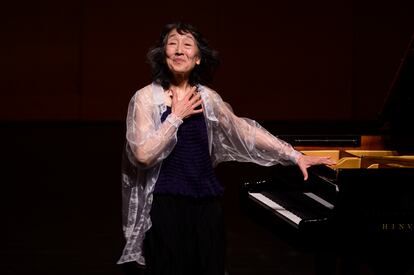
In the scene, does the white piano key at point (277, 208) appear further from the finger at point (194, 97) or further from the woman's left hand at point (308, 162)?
the finger at point (194, 97)

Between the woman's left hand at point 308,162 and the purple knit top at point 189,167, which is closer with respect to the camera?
the purple knit top at point 189,167

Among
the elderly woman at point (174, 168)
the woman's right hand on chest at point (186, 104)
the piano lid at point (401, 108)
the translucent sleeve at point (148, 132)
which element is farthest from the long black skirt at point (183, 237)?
the piano lid at point (401, 108)

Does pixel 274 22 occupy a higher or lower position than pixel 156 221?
higher

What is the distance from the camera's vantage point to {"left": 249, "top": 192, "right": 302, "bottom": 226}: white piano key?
9.39 feet

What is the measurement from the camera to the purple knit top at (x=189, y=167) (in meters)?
2.56

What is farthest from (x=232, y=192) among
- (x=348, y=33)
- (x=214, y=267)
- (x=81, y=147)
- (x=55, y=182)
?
(x=214, y=267)

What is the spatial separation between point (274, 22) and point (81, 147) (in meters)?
2.20

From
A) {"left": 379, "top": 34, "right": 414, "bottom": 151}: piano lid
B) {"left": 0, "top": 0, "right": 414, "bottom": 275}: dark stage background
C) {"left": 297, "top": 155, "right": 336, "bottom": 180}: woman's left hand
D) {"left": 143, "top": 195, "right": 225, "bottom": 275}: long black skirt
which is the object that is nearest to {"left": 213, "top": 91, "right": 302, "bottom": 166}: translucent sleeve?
{"left": 297, "top": 155, "right": 336, "bottom": 180}: woman's left hand

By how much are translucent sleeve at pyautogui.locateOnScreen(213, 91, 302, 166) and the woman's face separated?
15cm

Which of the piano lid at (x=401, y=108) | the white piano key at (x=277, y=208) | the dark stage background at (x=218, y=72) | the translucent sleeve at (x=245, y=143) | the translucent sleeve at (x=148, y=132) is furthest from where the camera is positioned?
the dark stage background at (x=218, y=72)

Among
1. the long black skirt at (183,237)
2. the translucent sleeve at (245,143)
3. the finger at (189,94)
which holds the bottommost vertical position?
the long black skirt at (183,237)

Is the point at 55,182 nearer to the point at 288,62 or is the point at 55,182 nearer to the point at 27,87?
the point at 27,87

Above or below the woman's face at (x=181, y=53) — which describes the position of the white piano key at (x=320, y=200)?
below

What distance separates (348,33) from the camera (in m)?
7.63
